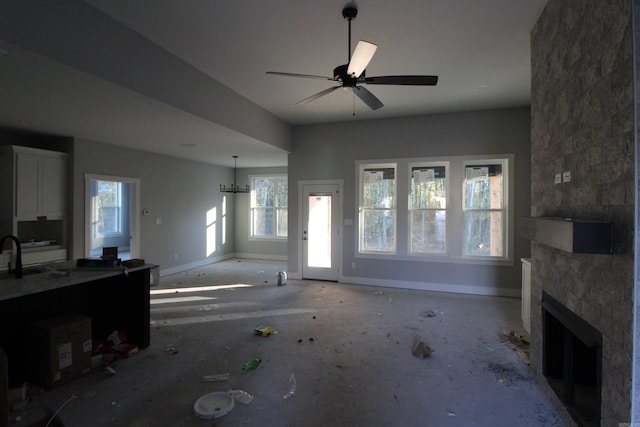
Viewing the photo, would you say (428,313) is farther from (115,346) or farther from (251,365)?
(115,346)

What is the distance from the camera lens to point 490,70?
3867 mm

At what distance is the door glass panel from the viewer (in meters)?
6.31

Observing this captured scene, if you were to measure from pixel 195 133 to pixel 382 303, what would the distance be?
3826mm

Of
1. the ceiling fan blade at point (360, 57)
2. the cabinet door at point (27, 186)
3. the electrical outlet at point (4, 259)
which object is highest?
the ceiling fan blade at point (360, 57)

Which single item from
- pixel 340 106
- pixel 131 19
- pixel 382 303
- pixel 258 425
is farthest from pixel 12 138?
pixel 382 303

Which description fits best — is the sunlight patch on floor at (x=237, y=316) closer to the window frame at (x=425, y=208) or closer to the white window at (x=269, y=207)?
the window frame at (x=425, y=208)

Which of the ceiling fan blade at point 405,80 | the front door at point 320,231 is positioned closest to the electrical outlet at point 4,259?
the front door at point 320,231

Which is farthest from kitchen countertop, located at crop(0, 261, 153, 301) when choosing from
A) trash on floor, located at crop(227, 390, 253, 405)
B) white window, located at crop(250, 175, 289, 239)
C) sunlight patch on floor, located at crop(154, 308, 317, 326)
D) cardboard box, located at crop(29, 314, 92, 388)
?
white window, located at crop(250, 175, 289, 239)

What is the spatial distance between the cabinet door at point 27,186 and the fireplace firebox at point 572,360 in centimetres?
649

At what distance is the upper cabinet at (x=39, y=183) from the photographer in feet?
15.0

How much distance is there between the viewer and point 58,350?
102 inches

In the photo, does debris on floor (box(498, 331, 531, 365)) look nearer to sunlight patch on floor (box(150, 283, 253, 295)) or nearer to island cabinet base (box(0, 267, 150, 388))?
island cabinet base (box(0, 267, 150, 388))

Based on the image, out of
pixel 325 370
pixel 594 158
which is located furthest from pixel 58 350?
pixel 594 158

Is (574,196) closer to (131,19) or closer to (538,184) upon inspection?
(538,184)
